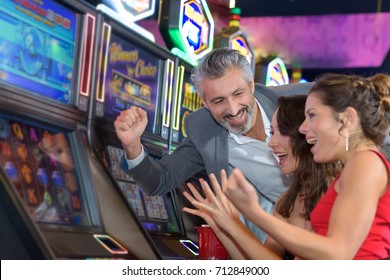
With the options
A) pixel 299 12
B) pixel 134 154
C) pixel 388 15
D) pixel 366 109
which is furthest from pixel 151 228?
pixel 388 15

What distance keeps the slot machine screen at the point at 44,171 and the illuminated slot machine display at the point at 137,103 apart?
200 millimetres

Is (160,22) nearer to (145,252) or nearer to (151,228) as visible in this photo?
(151,228)

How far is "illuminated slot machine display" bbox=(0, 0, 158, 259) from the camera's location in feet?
6.90

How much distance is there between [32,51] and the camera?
2.32m

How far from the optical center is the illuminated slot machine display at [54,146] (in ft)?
6.90

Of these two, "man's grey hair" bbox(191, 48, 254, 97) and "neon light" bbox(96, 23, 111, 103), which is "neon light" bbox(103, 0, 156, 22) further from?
"man's grey hair" bbox(191, 48, 254, 97)

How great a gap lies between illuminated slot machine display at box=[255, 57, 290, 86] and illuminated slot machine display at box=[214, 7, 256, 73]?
0.54 m

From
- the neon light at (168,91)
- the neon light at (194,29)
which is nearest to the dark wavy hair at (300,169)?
the neon light at (168,91)

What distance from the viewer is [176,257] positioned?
2.82 metres

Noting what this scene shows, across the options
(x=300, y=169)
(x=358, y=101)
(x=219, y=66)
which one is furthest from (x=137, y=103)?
(x=358, y=101)

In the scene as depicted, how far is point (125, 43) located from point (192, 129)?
615 mm

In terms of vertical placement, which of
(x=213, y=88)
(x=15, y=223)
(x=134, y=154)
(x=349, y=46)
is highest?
(x=349, y=46)

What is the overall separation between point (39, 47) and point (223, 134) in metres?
0.76
